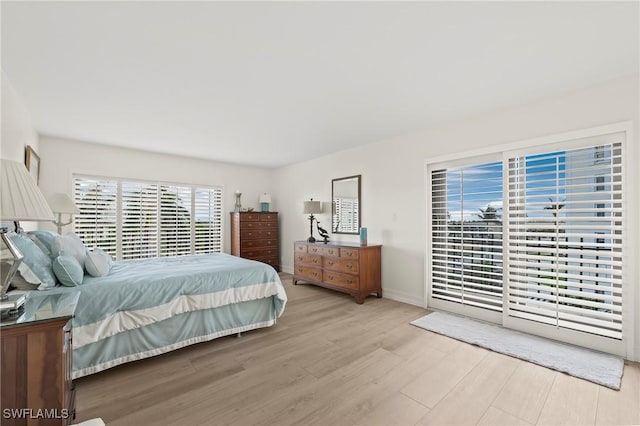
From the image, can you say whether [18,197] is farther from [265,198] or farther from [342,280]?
[265,198]

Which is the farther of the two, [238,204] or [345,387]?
[238,204]

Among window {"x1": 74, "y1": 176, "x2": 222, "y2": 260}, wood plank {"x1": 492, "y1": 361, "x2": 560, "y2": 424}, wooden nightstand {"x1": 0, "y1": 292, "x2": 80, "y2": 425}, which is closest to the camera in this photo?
wooden nightstand {"x1": 0, "y1": 292, "x2": 80, "y2": 425}

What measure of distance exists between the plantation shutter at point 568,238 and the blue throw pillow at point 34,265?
14.0 feet

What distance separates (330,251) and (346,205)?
936mm

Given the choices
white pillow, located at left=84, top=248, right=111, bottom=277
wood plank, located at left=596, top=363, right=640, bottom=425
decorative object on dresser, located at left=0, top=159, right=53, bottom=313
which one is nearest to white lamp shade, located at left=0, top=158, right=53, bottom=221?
decorative object on dresser, located at left=0, top=159, right=53, bottom=313

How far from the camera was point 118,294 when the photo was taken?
2330mm

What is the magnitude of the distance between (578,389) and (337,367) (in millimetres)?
1755

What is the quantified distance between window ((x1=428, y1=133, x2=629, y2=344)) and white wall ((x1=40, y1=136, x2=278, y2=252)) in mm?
4085

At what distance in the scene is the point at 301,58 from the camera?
220 cm

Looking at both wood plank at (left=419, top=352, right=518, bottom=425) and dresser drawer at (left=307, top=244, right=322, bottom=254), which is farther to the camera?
dresser drawer at (left=307, top=244, right=322, bottom=254)

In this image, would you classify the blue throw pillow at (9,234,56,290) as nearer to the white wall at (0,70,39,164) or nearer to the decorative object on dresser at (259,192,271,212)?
the white wall at (0,70,39,164)

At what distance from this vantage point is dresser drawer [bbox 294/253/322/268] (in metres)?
4.84

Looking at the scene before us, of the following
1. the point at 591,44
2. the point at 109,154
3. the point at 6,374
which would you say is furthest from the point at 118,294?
the point at 591,44

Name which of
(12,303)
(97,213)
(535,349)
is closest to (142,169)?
(97,213)
